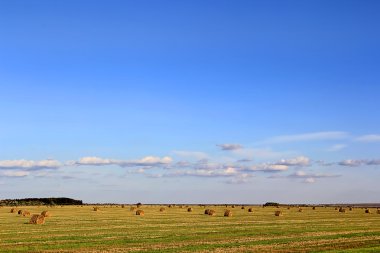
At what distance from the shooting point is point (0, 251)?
2723 cm

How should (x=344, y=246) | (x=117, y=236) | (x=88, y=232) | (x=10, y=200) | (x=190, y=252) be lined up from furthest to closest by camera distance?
(x=10, y=200)
(x=88, y=232)
(x=117, y=236)
(x=344, y=246)
(x=190, y=252)

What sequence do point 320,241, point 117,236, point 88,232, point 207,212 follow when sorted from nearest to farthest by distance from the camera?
point 320,241
point 117,236
point 88,232
point 207,212

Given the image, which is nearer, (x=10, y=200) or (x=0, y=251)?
(x=0, y=251)

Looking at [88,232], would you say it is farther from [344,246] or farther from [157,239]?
[344,246]

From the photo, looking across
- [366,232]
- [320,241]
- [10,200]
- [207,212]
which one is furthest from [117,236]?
[10,200]

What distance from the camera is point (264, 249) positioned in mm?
28078

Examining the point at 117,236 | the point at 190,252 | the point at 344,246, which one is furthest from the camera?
the point at 117,236

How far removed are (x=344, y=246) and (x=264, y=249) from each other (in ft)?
14.6

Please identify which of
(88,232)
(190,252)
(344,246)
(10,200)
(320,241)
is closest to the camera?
(190,252)

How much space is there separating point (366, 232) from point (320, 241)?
8.09m

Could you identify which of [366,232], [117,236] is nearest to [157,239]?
[117,236]

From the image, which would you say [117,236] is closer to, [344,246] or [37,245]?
[37,245]

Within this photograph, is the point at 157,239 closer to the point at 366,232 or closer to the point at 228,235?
the point at 228,235

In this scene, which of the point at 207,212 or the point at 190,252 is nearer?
the point at 190,252
